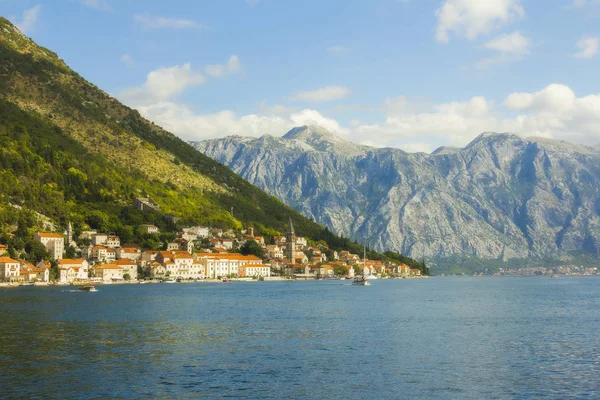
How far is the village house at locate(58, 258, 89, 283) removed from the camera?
579 feet

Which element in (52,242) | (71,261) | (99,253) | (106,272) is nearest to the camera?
(52,242)

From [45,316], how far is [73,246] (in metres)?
118

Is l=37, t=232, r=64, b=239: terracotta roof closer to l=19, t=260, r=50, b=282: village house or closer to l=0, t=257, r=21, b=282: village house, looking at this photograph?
l=19, t=260, r=50, b=282: village house

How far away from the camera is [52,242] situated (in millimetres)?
177875

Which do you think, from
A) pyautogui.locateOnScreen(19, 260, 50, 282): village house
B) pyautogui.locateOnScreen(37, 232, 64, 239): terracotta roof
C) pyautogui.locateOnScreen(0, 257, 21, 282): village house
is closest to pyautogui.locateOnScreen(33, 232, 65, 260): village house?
pyautogui.locateOnScreen(37, 232, 64, 239): terracotta roof

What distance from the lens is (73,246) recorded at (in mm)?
192000

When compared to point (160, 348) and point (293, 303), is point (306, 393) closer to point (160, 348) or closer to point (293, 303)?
point (160, 348)

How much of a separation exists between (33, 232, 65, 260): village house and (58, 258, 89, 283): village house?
6.79 feet

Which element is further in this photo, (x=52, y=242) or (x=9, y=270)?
(x=52, y=242)

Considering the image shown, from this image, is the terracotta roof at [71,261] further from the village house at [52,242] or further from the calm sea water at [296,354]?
the calm sea water at [296,354]

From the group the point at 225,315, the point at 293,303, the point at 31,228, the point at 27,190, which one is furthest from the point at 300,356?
the point at 27,190

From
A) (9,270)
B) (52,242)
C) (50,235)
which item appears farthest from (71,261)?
(9,270)

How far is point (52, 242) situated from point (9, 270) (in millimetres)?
20937

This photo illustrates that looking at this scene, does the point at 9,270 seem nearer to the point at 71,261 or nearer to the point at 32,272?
the point at 32,272
